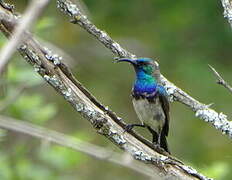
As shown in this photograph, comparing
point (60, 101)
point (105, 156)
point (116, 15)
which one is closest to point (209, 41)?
point (116, 15)

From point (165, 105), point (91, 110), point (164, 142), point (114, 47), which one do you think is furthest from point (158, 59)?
point (91, 110)

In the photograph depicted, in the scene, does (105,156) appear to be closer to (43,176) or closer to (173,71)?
(43,176)

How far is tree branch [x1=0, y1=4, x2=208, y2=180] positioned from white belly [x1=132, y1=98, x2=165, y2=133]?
198 cm

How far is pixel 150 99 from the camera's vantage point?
5.87m

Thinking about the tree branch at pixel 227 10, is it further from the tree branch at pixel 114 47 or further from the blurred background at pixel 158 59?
the blurred background at pixel 158 59

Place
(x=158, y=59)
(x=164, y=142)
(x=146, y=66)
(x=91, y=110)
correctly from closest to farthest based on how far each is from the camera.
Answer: (x=91, y=110) → (x=164, y=142) → (x=146, y=66) → (x=158, y=59)

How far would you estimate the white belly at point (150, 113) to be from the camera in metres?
5.80

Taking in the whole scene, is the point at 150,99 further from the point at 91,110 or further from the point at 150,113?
the point at 91,110

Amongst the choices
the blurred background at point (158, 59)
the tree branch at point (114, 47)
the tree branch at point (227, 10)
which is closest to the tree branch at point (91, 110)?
the tree branch at point (114, 47)

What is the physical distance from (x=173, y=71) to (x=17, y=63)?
4413 millimetres

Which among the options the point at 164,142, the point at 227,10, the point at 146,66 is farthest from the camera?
the point at 146,66

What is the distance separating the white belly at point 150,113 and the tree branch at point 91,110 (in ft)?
6.51

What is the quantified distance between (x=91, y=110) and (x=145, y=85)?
2419 millimetres

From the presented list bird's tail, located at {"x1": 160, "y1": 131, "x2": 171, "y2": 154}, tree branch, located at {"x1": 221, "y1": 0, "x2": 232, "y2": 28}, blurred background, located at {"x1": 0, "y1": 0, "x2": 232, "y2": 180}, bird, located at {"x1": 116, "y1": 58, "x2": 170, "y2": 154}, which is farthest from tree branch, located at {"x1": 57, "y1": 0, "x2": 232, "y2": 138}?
blurred background, located at {"x1": 0, "y1": 0, "x2": 232, "y2": 180}
